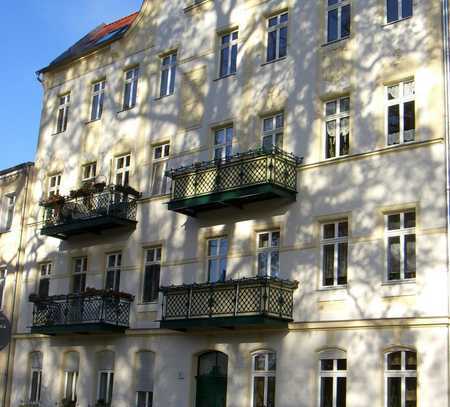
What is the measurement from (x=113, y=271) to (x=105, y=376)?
335 centimetres

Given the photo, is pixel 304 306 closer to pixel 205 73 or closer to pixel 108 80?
pixel 205 73

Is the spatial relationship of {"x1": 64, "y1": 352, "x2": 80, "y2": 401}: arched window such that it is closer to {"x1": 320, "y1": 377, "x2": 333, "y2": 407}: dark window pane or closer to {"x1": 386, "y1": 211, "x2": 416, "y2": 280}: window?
{"x1": 320, "y1": 377, "x2": 333, "y2": 407}: dark window pane

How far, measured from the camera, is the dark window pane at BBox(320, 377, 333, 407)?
1995cm

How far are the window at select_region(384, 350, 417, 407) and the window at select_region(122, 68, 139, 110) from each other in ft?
43.6

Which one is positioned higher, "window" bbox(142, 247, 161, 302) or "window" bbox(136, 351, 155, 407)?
"window" bbox(142, 247, 161, 302)

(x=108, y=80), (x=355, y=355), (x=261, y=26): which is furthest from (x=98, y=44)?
(x=355, y=355)

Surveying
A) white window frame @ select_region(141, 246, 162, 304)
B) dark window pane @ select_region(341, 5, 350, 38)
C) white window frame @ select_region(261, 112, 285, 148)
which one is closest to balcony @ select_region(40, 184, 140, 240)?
white window frame @ select_region(141, 246, 162, 304)

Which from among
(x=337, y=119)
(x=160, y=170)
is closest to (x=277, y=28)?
(x=337, y=119)

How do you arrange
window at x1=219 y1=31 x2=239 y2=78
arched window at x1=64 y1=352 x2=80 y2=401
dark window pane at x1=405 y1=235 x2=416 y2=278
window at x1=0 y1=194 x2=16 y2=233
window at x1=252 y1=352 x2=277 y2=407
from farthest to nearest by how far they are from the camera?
window at x1=0 y1=194 x2=16 y2=233 < arched window at x1=64 y1=352 x2=80 y2=401 < window at x1=219 y1=31 x2=239 y2=78 < window at x1=252 y1=352 x2=277 y2=407 < dark window pane at x1=405 y1=235 x2=416 y2=278

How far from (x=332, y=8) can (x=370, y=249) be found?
6.96 m

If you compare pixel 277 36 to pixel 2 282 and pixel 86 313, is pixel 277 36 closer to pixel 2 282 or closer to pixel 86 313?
pixel 86 313

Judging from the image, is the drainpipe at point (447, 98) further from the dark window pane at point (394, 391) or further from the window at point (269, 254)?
the window at point (269, 254)

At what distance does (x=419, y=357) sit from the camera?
1841cm

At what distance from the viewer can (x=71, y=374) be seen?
88.7 ft
